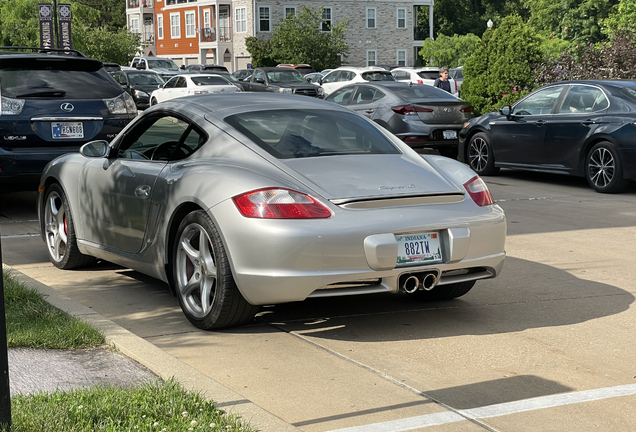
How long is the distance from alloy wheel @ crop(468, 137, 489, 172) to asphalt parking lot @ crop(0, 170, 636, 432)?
6.44 m

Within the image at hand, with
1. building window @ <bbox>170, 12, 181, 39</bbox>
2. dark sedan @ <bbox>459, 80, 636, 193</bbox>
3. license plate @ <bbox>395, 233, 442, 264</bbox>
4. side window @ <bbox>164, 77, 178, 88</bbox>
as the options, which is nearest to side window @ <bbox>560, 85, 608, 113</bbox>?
dark sedan @ <bbox>459, 80, 636, 193</bbox>

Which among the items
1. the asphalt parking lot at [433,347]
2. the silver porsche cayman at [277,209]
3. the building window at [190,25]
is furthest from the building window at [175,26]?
the silver porsche cayman at [277,209]

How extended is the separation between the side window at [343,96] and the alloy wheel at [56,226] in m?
10.6

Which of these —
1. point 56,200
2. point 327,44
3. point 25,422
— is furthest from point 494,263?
point 327,44

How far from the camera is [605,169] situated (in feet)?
41.4

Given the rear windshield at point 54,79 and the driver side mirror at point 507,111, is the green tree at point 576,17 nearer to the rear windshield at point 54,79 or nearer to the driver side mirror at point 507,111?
the driver side mirror at point 507,111

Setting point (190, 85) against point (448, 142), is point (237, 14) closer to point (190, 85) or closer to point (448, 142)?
point (190, 85)

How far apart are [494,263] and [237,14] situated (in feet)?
218

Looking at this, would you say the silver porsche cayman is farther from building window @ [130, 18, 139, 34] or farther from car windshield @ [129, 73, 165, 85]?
building window @ [130, 18, 139, 34]

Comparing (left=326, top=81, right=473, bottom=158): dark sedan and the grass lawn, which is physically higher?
(left=326, top=81, right=473, bottom=158): dark sedan

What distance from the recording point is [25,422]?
12.7 feet

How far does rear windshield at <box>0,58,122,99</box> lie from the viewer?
1012 cm

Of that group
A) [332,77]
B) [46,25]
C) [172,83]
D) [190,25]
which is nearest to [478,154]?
[46,25]

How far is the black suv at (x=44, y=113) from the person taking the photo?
10039 mm
